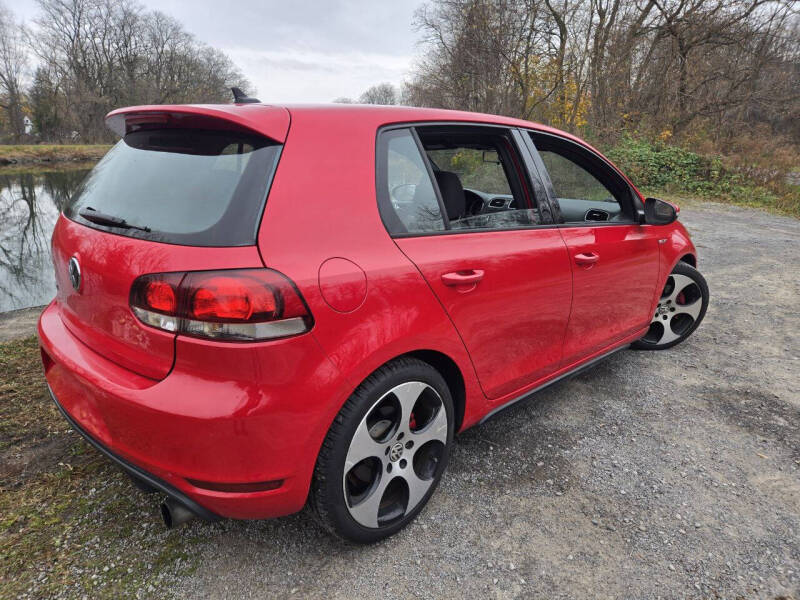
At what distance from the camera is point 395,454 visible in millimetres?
1875

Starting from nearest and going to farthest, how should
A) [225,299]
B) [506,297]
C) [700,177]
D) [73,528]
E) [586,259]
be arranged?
[225,299] → [73,528] → [506,297] → [586,259] → [700,177]

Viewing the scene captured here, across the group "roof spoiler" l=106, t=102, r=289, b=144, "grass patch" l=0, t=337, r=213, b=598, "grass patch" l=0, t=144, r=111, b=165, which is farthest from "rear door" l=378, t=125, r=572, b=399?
"grass patch" l=0, t=144, r=111, b=165

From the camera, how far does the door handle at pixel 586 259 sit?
2543 mm

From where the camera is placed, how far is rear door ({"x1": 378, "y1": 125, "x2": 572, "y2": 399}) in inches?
74.3

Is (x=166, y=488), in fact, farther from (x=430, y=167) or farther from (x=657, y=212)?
(x=657, y=212)

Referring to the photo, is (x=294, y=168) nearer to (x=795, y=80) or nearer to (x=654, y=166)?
(x=654, y=166)

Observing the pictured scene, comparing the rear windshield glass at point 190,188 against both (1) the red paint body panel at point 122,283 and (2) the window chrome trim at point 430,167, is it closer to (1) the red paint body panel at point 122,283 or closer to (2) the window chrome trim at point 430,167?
(1) the red paint body panel at point 122,283

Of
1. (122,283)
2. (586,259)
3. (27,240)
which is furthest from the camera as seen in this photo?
(27,240)

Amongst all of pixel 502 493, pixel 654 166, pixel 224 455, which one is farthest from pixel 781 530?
pixel 654 166

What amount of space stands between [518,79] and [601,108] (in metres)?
3.18

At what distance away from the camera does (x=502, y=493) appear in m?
2.23

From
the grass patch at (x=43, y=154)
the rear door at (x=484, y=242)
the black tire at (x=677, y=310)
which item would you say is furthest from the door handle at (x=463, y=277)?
the grass patch at (x=43, y=154)

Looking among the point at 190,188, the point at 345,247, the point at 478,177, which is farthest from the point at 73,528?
the point at 478,177

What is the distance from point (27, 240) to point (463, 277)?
407 inches
